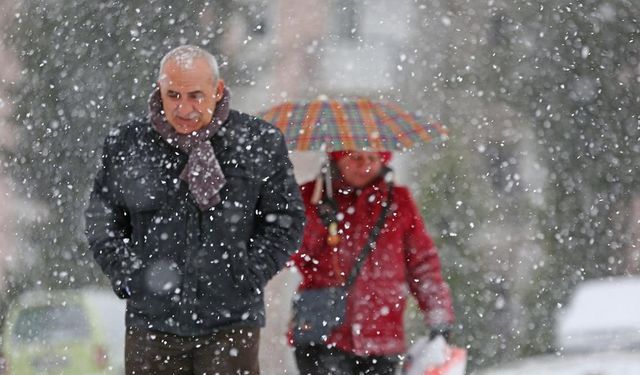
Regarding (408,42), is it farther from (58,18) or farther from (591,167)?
(58,18)

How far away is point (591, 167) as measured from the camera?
18.3 m

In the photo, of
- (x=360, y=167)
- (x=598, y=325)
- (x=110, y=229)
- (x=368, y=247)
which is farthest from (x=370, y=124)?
(x=598, y=325)

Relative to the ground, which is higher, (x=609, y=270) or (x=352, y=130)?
(x=609, y=270)

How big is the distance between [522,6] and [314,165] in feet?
13.4

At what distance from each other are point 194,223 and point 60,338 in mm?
7838

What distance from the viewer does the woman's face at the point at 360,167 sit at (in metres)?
4.92

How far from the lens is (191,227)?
13.6 feet

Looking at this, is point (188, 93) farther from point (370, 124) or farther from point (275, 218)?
point (370, 124)

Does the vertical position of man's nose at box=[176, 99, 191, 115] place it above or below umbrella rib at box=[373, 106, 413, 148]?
below

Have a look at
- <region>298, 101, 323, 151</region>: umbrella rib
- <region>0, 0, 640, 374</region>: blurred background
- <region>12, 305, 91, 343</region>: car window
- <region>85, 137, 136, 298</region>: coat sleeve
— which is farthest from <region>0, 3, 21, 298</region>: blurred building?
<region>85, 137, 136, 298</region>: coat sleeve

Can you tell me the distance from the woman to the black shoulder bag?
0.07 feet

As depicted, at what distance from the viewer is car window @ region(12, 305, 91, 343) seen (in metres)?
11.6

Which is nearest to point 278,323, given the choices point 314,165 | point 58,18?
point 314,165

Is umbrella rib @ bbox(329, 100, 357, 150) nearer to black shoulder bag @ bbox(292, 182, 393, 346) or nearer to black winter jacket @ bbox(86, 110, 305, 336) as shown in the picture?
black shoulder bag @ bbox(292, 182, 393, 346)
